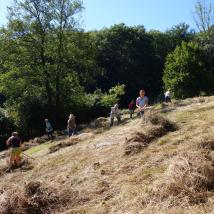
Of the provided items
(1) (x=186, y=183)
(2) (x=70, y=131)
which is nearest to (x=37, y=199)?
(1) (x=186, y=183)

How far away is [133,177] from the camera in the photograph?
465 inches

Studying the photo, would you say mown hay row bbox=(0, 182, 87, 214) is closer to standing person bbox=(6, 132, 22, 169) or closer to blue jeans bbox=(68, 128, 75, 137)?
standing person bbox=(6, 132, 22, 169)

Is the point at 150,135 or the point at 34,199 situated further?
the point at 150,135

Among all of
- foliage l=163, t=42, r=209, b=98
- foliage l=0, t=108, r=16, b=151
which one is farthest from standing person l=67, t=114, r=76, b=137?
foliage l=163, t=42, r=209, b=98

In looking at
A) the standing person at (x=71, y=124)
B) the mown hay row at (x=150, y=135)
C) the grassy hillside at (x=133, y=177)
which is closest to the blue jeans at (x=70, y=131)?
the standing person at (x=71, y=124)

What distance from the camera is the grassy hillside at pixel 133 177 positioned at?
952cm

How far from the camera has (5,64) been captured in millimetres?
36312

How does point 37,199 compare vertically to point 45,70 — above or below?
below

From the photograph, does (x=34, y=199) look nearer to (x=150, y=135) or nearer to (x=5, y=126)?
(x=150, y=135)

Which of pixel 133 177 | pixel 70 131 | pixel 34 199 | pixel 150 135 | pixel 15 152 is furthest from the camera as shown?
pixel 70 131

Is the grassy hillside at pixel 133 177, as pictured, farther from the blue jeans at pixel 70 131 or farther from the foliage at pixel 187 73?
the foliage at pixel 187 73

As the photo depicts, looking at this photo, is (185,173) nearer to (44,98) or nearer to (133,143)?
(133,143)

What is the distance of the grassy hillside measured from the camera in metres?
9.52

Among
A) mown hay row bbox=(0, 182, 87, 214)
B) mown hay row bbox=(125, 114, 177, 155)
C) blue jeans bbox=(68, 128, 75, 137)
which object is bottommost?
mown hay row bbox=(0, 182, 87, 214)
